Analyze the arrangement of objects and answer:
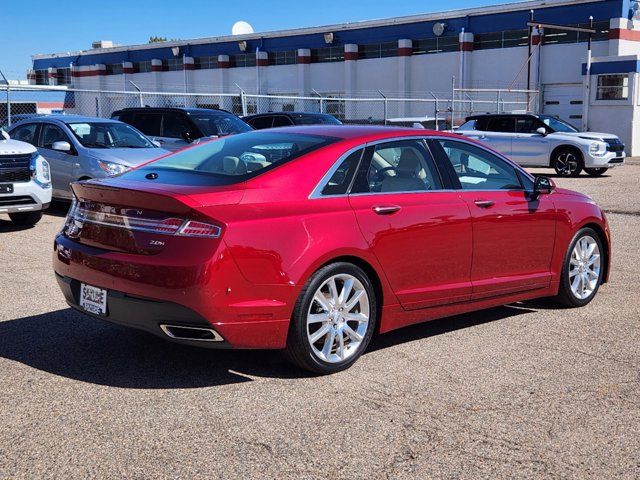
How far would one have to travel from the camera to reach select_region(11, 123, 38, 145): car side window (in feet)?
45.3

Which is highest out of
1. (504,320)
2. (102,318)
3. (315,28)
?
(315,28)

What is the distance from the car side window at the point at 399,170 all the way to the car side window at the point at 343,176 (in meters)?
0.07

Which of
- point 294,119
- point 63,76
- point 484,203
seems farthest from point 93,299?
point 63,76

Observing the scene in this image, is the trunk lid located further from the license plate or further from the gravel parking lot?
the gravel parking lot

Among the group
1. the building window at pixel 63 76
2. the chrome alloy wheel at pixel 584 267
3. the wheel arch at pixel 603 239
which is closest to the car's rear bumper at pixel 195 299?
the chrome alloy wheel at pixel 584 267

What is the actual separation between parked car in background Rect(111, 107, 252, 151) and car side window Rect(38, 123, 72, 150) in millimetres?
2471

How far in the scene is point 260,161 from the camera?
17.1 feet

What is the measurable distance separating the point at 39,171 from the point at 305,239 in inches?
302

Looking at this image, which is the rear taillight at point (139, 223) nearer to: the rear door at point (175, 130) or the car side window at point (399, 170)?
the car side window at point (399, 170)

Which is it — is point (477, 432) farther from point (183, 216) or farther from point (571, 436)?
point (183, 216)

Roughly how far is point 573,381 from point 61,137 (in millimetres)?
10594

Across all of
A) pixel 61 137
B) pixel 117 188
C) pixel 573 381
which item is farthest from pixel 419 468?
pixel 61 137

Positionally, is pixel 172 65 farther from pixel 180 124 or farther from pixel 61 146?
pixel 61 146

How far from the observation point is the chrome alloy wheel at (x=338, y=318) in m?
4.96
